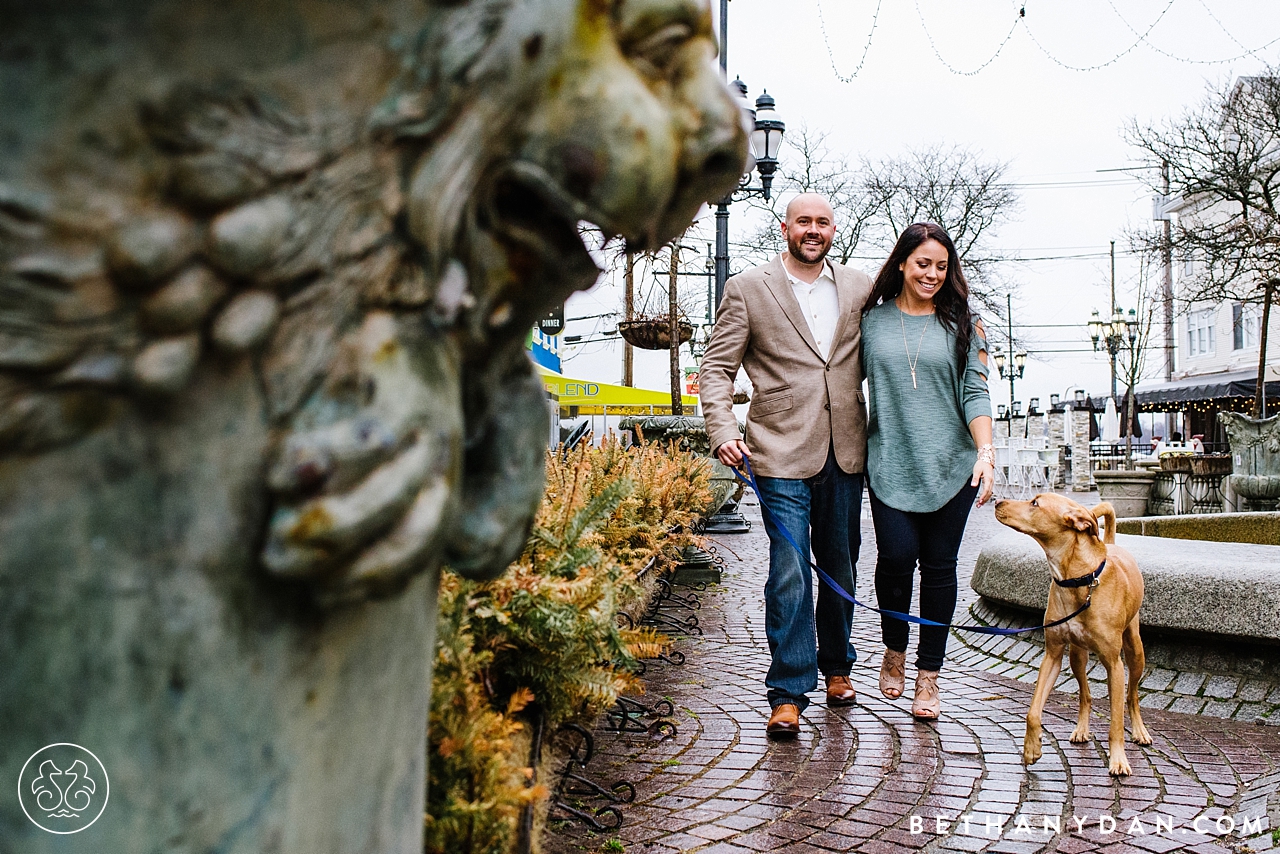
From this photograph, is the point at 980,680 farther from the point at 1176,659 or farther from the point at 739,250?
the point at 739,250

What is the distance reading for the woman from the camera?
4488 mm

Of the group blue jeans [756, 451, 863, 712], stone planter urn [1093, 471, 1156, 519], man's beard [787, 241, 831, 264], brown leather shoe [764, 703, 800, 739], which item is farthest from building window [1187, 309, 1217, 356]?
brown leather shoe [764, 703, 800, 739]

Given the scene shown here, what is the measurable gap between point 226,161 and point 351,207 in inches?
4.3

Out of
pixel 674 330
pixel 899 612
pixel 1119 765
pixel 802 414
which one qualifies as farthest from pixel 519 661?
pixel 674 330

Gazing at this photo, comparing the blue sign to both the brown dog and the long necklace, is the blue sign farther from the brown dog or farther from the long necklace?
the brown dog

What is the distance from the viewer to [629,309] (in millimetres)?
16047

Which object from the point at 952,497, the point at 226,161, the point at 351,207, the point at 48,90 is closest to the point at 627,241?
the point at 351,207

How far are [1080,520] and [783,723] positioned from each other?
1429 millimetres

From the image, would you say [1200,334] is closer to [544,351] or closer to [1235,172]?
[1235,172]

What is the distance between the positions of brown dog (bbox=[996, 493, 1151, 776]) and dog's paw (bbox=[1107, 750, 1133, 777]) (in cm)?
28

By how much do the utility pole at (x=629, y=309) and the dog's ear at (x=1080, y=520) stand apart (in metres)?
2.02

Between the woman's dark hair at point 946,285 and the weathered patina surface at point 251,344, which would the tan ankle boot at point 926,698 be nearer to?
the woman's dark hair at point 946,285

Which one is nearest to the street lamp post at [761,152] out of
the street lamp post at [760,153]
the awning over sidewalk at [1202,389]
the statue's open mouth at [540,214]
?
the street lamp post at [760,153]

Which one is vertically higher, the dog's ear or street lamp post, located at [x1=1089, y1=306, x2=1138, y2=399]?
street lamp post, located at [x1=1089, y1=306, x2=1138, y2=399]
